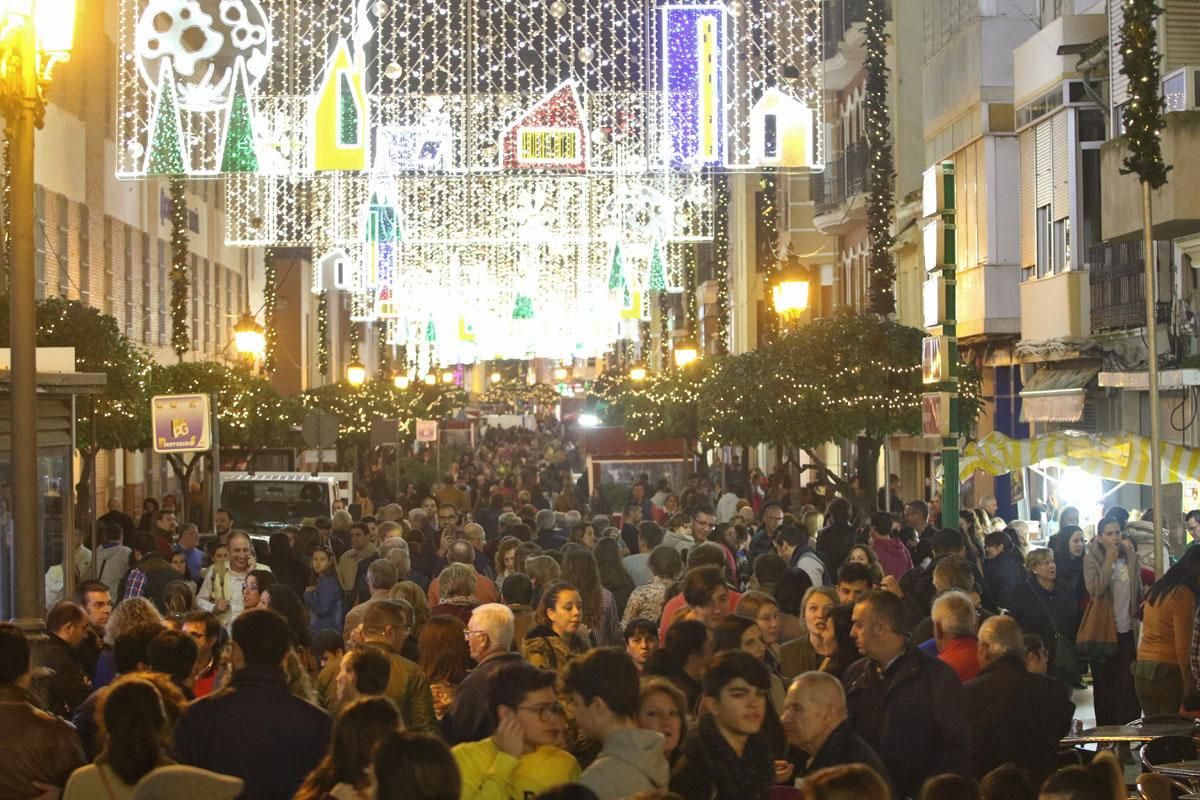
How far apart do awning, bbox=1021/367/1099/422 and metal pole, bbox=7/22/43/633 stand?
20.8 metres

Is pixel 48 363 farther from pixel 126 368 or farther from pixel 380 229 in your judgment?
pixel 380 229

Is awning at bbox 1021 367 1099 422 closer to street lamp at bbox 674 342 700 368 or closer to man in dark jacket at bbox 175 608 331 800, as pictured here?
street lamp at bbox 674 342 700 368

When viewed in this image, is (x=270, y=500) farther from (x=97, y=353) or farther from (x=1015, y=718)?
(x=1015, y=718)

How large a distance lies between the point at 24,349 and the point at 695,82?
14144 millimetres

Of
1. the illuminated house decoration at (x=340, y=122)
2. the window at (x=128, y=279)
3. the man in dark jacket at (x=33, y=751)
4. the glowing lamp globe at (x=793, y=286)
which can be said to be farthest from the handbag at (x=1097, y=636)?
the window at (x=128, y=279)

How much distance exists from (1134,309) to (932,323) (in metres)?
3.67

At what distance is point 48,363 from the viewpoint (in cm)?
1734

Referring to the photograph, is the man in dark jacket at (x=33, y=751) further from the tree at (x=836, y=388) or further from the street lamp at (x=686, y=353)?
the street lamp at (x=686, y=353)

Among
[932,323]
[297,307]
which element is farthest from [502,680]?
[297,307]

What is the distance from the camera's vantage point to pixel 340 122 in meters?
22.1

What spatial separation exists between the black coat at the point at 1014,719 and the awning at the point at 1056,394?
20.4 meters

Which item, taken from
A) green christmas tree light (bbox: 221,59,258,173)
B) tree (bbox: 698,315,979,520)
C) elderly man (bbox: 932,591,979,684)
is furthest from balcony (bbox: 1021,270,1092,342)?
elderly man (bbox: 932,591,979,684)

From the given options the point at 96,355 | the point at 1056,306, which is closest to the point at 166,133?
the point at 96,355

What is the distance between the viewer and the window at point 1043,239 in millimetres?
31297
